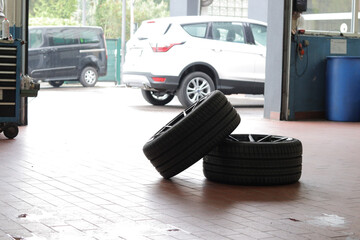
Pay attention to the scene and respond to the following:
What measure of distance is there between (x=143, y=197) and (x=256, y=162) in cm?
100

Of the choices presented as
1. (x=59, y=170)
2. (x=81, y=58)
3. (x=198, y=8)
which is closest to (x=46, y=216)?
(x=59, y=170)

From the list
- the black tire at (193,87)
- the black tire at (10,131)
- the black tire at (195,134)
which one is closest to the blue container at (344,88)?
the black tire at (193,87)

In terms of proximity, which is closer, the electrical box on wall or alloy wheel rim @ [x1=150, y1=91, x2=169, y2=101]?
the electrical box on wall

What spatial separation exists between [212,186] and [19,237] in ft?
6.89

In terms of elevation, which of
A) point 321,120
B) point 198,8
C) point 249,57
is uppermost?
point 198,8

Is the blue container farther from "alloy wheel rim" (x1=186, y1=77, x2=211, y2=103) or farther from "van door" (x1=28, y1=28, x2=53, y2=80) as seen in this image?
"van door" (x1=28, y1=28, x2=53, y2=80)

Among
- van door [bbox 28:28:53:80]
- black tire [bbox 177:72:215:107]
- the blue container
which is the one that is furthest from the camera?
van door [bbox 28:28:53:80]

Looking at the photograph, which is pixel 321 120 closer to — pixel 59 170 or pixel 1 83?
pixel 1 83

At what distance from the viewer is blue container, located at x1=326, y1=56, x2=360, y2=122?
38.8ft

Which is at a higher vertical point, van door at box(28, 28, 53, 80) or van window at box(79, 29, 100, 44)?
van window at box(79, 29, 100, 44)

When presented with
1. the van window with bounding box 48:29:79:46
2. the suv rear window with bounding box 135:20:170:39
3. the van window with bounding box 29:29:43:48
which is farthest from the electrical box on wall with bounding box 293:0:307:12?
the van window with bounding box 29:29:43:48

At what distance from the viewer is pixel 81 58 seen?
864 inches

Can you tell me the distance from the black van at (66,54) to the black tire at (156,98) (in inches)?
282

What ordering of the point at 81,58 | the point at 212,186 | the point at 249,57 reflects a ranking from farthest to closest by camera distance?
1. the point at 81,58
2. the point at 249,57
3. the point at 212,186
